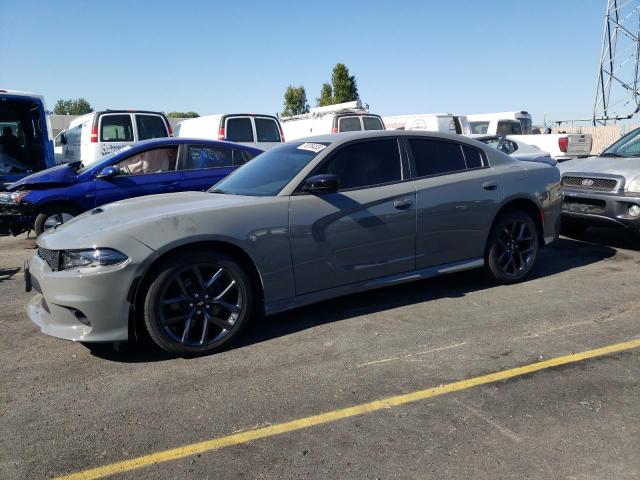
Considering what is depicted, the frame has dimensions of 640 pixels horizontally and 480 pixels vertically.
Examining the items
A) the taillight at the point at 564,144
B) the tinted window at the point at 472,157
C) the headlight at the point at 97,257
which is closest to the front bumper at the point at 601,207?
the tinted window at the point at 472,157

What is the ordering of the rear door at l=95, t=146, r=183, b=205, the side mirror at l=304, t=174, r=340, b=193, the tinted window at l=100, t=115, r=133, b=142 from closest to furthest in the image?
the side mirror at l=304, t=174, r=340, b=193
the rear door at l=95, t=146, r=183, b=205
the tinted window at l=100, t=115, r=133, b=142

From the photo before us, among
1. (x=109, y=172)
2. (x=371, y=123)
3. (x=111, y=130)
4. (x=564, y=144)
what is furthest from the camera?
(x=564, y=144)

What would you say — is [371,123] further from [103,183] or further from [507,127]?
[103,183]

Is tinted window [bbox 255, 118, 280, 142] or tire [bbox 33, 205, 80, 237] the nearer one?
tire [bbox 33, 205, 80, 237]

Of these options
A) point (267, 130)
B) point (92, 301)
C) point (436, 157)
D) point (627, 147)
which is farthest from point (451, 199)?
point (267, 130)

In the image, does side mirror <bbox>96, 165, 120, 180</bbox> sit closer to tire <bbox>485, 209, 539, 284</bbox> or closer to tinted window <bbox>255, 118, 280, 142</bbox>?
tire <bbox>485, 209, 539, 284</bbox>

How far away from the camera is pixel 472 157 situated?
5402 mm

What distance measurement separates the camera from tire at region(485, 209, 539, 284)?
17.7 ft

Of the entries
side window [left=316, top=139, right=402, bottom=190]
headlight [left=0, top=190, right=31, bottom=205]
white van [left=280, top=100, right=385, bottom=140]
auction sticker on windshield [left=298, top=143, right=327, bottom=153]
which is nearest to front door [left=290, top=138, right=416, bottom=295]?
side window [left=316, top=139, right=402, bottom=190]

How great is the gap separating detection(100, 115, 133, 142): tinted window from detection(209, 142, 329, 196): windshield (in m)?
7.85

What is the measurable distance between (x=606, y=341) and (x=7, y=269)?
668 cm

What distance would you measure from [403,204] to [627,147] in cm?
472

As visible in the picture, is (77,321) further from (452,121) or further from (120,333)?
(452,121)

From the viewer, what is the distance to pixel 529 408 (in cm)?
304
